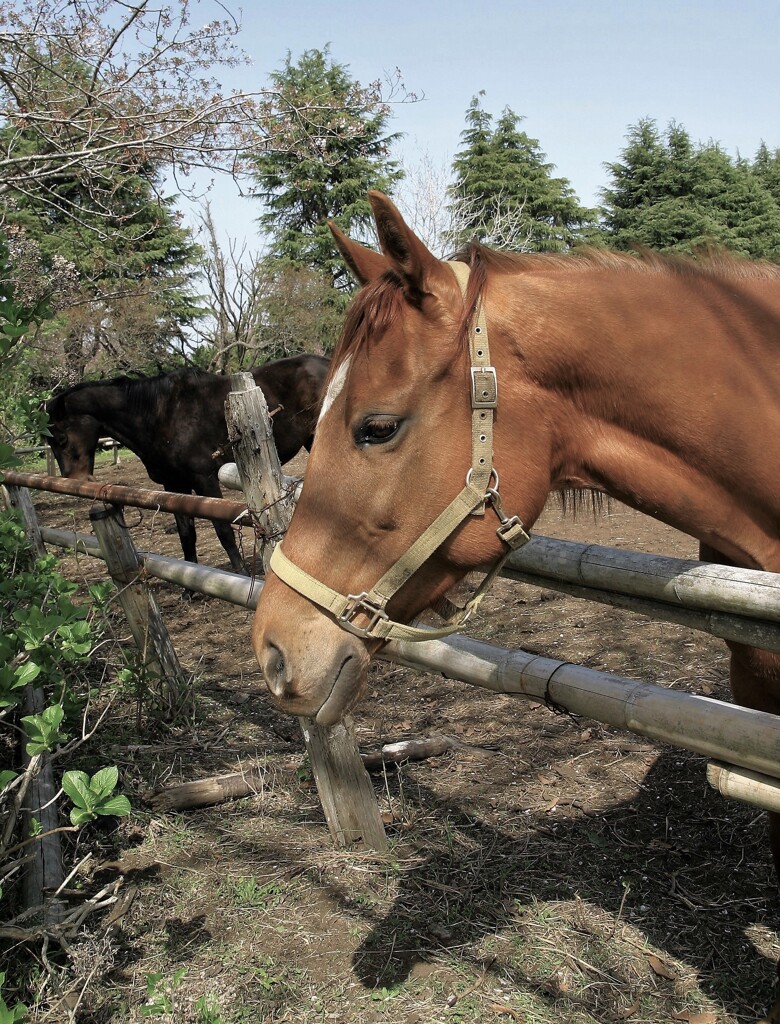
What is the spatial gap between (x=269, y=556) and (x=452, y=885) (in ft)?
4.48

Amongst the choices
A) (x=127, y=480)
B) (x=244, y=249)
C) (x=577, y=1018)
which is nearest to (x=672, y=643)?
(x=577, y=1018)

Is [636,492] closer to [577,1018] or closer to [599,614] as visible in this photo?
[577,1018]

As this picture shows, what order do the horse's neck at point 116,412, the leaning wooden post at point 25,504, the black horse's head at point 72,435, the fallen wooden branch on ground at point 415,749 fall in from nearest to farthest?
the fallen wooden branch on ground at point 415,749, the leaning wooden post at point 25,504, the horse's neck at point 116,412, the black horse's head at point 72,435

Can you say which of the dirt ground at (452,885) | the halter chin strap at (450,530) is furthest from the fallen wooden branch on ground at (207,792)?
the halter chin strap at (450,530)

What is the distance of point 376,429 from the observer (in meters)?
1.48

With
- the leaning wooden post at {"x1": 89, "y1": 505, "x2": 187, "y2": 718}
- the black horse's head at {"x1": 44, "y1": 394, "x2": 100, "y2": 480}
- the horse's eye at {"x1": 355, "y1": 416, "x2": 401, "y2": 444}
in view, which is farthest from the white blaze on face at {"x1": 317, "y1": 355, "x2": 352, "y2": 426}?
the black horse's head at {"x1": 44, "y1": 394, "x2": 100, "y2": 480}

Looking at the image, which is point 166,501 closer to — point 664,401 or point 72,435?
point 664,401

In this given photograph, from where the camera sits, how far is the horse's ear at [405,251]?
53.5 inches

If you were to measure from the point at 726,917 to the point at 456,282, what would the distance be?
7.34 ft

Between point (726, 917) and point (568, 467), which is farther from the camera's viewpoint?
point (726, 917)

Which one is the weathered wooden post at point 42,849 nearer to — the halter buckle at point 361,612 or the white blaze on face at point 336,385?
the halter buckle at point 361,612

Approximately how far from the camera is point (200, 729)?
389 cm

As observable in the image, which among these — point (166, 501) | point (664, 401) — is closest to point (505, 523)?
point (664, 401)

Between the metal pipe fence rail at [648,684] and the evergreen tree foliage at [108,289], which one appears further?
the evergreen tree foliage at [108,289]
